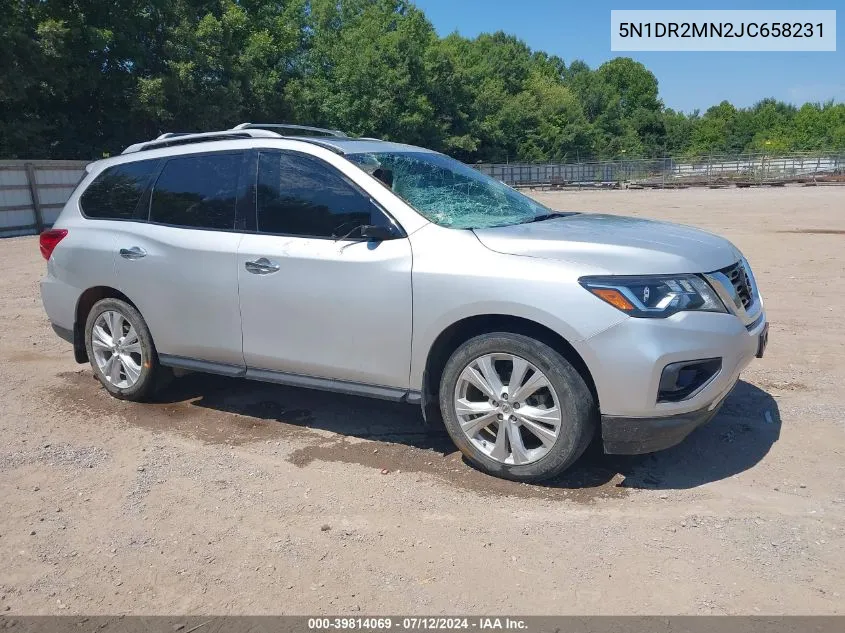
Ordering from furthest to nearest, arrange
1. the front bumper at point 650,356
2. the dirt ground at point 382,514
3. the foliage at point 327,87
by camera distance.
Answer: the foliage at point 327,87 → the front bumper at point 650,356 → the dirt ground at point 382,514

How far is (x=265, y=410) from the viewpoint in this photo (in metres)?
5.27

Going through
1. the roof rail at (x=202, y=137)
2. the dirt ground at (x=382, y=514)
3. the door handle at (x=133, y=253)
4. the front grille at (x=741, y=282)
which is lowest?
the dirt ground at (x=382, y=514)

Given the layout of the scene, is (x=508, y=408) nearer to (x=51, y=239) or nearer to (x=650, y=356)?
(x=650, y=356)

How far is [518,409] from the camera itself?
3828 millimetres

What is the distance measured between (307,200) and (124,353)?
1.94 metres

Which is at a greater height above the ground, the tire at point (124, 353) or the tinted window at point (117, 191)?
the tinted window at point (117, 191)

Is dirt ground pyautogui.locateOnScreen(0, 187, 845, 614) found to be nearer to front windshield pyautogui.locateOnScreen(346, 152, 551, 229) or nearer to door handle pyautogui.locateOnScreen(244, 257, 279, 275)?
door handle pyautogui.locateOnScreen(244, 257, 279, 275)

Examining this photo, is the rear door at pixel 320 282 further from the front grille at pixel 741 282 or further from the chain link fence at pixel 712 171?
the chain link fence at pixel 712 171

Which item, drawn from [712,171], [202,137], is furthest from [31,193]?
[712,171]

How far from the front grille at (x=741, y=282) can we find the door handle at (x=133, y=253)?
372 centimetres

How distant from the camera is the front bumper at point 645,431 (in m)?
3.61

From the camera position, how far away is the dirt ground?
2.98 meters

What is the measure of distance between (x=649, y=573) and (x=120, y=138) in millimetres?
32800

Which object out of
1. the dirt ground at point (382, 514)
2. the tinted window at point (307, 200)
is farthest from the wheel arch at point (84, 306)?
the tinted window at point (307, 200)
